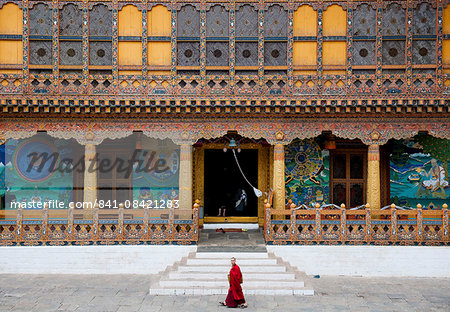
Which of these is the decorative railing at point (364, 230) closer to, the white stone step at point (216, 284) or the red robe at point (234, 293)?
the white stone step at point (216, 284)

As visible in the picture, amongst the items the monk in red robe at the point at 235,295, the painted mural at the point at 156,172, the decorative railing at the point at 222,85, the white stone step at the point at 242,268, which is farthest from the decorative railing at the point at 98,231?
the decorative railing at the point at 222,85

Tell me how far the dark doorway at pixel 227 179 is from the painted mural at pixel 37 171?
486 cm

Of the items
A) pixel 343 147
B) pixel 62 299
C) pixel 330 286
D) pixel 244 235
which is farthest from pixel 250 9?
pixel 62 299

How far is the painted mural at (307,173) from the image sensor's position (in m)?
15.3

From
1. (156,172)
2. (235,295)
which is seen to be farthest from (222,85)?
(235,295)

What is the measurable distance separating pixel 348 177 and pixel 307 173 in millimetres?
1464

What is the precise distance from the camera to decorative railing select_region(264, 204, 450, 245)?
41.4ft

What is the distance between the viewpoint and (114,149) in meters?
15.4

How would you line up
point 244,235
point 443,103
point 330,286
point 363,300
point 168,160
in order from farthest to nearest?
point 168,160
point 244,235
point 443,103
point 330,286
point 363,300

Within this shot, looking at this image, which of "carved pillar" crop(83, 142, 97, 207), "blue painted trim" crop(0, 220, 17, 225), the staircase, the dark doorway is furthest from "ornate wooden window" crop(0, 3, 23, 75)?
the staircase

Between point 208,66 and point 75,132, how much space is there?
4514 mm

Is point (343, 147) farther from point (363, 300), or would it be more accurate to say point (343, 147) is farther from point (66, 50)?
point (66, 50)

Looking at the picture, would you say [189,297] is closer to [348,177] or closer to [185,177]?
[185,177]

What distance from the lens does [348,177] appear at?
15391 mm
